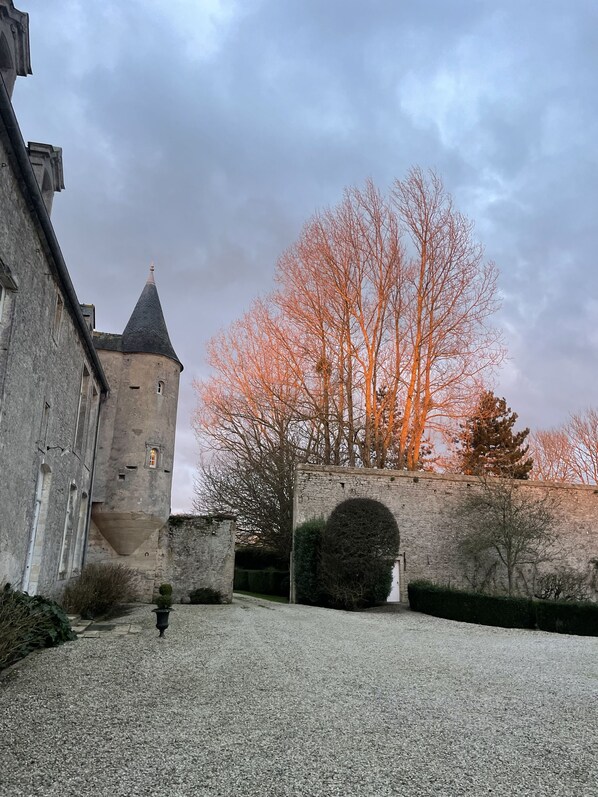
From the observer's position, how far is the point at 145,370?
52.0 feet

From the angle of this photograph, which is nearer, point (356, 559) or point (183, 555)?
point (356, 559)

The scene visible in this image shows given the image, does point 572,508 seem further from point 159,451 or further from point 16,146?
point 16,146

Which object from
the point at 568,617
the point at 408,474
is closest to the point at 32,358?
the point at 568,617

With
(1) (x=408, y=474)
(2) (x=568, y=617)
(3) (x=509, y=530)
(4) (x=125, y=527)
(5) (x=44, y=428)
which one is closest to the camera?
(5) (x=44, y=428)

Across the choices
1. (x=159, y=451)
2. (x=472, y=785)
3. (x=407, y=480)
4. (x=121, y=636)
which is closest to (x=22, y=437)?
(x=121, y=636)

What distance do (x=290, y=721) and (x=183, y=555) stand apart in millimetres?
11534

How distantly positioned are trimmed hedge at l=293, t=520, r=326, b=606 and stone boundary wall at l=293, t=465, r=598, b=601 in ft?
2.48

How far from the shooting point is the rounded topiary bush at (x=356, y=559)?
14555mm

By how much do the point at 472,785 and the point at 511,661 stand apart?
4.83 meters

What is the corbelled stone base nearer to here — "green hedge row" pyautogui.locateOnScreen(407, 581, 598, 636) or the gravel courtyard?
the gravel courtyard

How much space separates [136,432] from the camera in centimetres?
1538

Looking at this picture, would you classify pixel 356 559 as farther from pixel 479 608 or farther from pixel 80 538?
pixel 80 538

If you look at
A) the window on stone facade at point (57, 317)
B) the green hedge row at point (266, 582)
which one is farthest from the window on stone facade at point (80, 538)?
the green hedge row at point (266, 582)

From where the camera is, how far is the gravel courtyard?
3314mm
